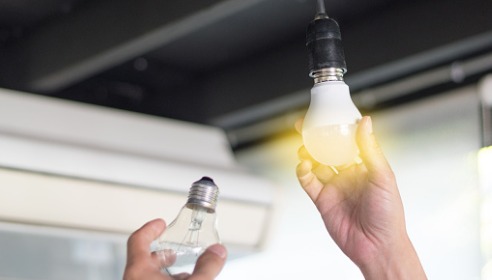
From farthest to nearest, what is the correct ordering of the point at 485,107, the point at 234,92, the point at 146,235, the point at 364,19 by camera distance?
the point at 234,92 → the point at 364,19 → the point at 485,107 → the point at 146,235

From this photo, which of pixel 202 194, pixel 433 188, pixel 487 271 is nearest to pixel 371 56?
pixel 433 188

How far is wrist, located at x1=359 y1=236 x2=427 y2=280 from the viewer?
1.24 metres

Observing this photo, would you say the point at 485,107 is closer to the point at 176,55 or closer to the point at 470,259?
the point at 470,259

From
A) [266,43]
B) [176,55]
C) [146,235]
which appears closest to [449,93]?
[266,43]

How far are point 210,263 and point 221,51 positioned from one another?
5.87 feet

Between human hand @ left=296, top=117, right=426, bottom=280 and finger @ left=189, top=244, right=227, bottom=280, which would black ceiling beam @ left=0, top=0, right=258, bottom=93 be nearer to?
human hand @ left=296, top=117, right=426, bottom=280

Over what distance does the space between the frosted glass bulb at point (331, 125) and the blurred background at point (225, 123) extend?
1012 millimetres

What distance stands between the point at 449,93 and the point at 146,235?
1.52 m

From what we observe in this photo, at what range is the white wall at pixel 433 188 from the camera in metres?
2.33

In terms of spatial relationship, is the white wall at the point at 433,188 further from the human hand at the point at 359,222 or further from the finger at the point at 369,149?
the finger at the point at 369,149

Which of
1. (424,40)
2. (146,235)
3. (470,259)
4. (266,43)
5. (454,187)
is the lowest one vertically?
(146,235)

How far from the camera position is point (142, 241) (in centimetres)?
99

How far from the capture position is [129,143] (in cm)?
272

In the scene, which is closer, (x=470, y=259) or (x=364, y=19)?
(x=470, y=259)
